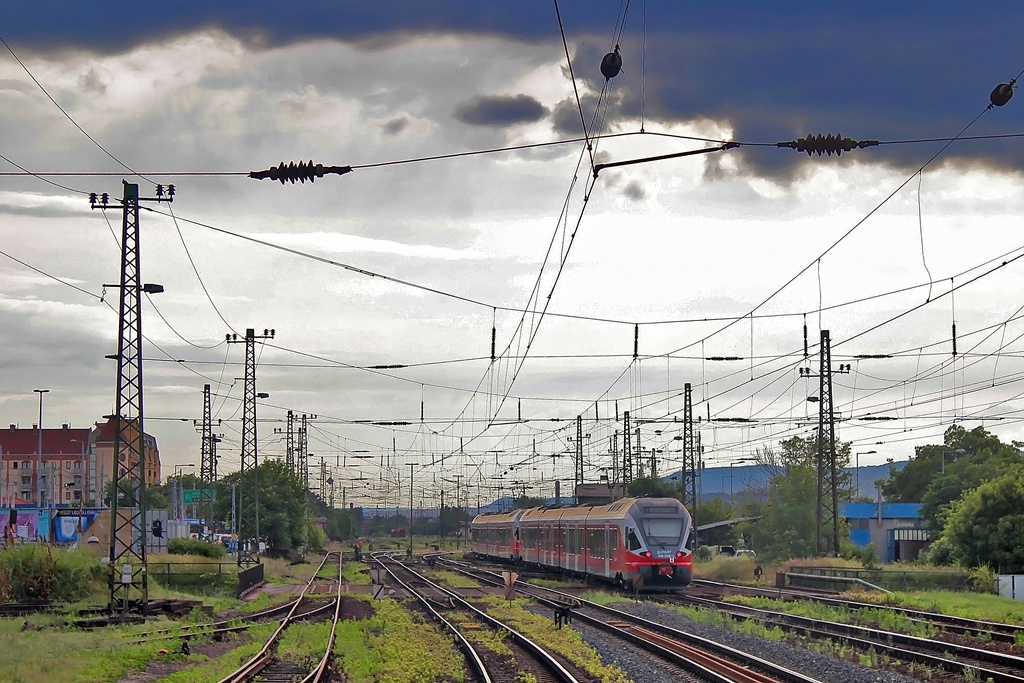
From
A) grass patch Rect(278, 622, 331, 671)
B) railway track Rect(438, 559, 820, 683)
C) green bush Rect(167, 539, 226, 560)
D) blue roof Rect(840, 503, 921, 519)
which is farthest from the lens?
blue roof Rect(840, 503, 921, 519)

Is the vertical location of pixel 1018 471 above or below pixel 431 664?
above

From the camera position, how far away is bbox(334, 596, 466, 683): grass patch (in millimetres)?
22203

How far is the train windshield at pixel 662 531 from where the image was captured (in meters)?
43.7

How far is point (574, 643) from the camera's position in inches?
1073

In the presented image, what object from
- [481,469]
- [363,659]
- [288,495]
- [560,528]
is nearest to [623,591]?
[560,528]

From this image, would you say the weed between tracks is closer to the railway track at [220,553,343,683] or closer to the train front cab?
the train front cab

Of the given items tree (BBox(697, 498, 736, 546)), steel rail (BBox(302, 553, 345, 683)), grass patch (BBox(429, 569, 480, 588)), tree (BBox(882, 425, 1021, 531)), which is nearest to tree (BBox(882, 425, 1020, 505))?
tree (BBox(882, 425, 1021, 531))

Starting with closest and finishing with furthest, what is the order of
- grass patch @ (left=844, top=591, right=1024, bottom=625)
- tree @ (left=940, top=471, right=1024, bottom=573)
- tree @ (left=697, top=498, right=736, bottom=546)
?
grass patch @ (left=844, top=591, right=1024, bottom=625) < tree @ (left=940, top=471, right=1024, bottom=573) < tree @ (left=697, top=498, right=736, bottom=546)

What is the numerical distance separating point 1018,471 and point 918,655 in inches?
1043

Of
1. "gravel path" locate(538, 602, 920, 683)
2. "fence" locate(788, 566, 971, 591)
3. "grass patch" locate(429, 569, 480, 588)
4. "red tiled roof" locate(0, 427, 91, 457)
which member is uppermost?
"red tiled roof" locate(0, 427, 91, 457)

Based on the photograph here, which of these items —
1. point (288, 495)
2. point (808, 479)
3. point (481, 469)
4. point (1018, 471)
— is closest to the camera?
point (1018, 471)

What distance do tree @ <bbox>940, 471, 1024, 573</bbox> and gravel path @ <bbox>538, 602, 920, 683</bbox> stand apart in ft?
52.0

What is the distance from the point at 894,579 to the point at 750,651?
1966 centimetres

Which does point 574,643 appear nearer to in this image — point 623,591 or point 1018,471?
point 623,591
